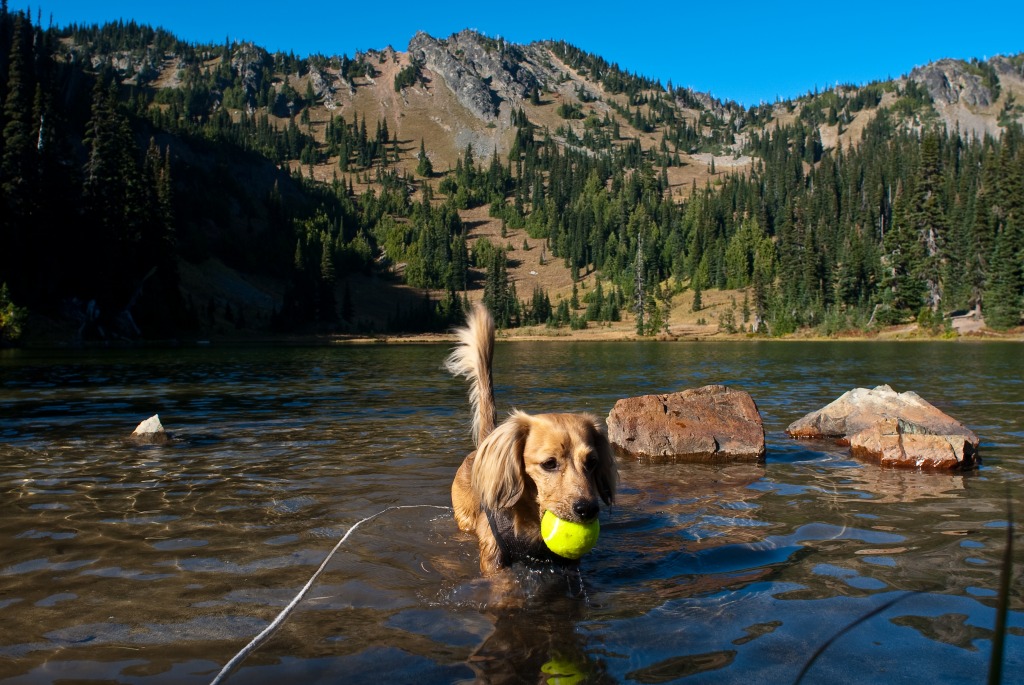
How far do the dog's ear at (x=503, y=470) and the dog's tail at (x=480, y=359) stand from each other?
182 cm

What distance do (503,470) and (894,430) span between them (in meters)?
8.81

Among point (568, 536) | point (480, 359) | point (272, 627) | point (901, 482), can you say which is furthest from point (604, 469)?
point (901, 482)

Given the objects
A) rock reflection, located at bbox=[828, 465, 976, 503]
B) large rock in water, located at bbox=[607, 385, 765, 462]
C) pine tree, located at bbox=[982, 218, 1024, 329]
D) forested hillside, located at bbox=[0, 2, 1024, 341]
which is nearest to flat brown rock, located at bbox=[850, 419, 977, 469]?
rock reflection, located at bbox=[828, 465, 976, 503]

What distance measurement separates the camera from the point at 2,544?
734cm

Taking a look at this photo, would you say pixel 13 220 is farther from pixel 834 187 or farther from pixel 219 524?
pixel 834 187

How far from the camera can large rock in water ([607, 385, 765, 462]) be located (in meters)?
12.9

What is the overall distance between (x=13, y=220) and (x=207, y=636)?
76425 mm

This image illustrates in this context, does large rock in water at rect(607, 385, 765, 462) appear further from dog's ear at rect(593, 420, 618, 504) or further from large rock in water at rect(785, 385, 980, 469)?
dog's ear at rect(593, 420, 618, 504)

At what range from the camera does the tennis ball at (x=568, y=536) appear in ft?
19.4

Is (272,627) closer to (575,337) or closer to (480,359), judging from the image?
(480,359)

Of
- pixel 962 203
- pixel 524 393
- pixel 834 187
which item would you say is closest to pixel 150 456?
pixel 524 393

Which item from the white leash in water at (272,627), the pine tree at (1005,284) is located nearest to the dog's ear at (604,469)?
the white leash in water at (272,627)

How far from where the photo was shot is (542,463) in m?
6.30

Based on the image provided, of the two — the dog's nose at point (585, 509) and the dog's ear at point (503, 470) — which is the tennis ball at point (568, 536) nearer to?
the dog's nose at point (585, 509)
